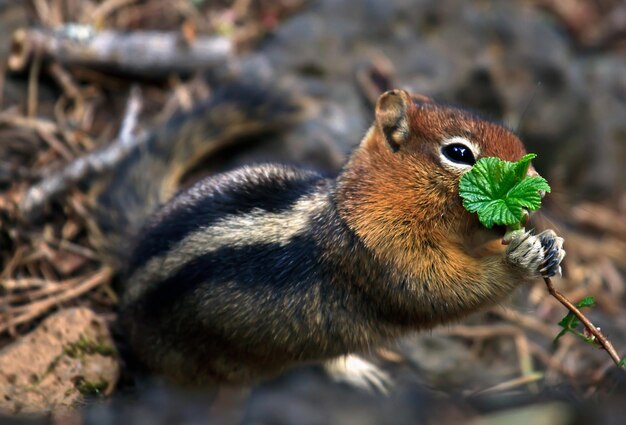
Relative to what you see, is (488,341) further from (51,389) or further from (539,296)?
(51,389)

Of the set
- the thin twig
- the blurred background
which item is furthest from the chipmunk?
the thin twig

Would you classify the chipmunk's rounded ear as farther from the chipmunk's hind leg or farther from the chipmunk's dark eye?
the chipmunk's hind leg

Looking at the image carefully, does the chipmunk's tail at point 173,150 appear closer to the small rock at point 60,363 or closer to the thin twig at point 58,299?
the thin twig at point 58,299

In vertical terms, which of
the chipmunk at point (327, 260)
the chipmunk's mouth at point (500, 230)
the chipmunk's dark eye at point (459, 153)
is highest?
the chipmunk's dark eye at point (459, 153)

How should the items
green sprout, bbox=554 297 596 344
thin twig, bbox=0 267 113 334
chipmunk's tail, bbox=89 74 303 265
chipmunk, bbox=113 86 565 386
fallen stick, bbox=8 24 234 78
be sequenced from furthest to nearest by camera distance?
fallen stick, bbox=8 24 234 78 < chipmunk's tail, bbox=89 74 303 265 < thin twig, bbox=0 267 113 334 < chipmunk, bbox=113 86 565 386 < green sprout, bbox=554 297 596 344

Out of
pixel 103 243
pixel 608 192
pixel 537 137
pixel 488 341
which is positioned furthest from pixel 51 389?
pixel 608 192

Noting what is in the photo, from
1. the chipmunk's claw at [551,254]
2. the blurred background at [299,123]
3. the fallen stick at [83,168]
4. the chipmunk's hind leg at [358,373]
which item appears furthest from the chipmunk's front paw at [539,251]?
the fallen stick at [83,168]
